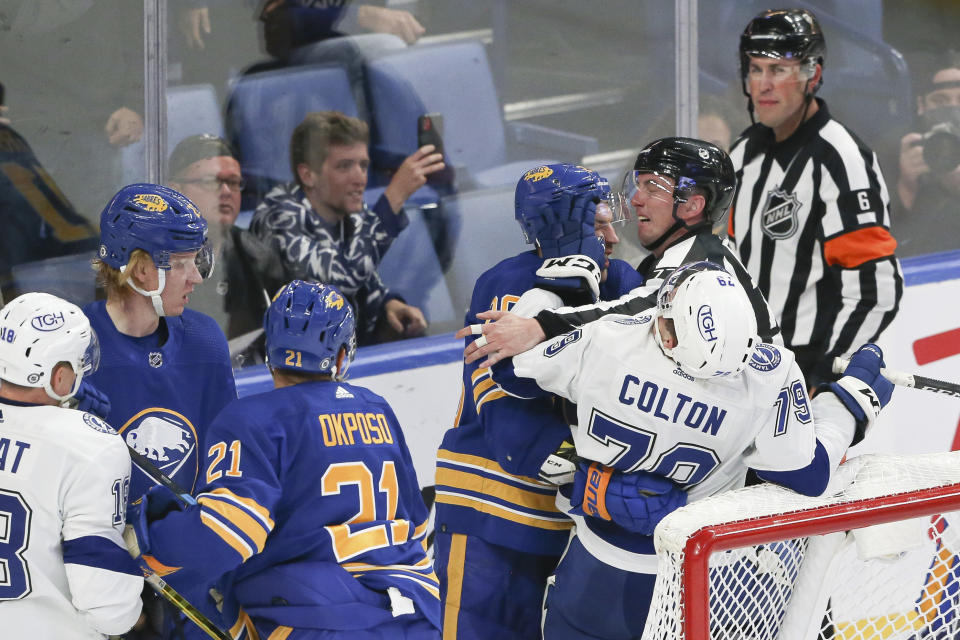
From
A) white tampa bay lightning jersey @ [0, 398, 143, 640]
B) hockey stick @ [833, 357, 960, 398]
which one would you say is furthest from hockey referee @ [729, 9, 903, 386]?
white tampa bay lightning jersey @ [0, 398, 143, 640]

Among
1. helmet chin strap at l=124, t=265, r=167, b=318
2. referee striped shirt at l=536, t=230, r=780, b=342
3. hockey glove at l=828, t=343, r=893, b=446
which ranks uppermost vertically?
helmet chin strap at l=124, t=265, r=167, b=318

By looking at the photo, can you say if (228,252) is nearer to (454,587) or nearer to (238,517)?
(454,587)

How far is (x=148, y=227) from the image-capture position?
2418mm

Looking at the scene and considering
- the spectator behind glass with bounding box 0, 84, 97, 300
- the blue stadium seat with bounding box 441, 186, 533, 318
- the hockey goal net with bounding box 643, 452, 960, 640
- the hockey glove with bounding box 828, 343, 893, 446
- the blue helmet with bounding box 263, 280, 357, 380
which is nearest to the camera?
the hockey goal net with bounding box 643, 452, 960, 640

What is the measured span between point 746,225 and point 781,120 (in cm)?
30

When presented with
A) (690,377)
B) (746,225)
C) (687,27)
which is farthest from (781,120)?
(690,377)

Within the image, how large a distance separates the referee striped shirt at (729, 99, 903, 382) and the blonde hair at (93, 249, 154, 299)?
5.78ft

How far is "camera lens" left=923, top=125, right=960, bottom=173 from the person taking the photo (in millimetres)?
4945

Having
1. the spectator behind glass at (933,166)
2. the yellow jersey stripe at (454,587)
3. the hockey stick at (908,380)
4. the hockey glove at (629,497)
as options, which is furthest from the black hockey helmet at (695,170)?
the spectator behind glass at (933,166)

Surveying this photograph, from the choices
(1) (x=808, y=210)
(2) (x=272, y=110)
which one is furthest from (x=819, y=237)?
(2) (x=272, y=110)

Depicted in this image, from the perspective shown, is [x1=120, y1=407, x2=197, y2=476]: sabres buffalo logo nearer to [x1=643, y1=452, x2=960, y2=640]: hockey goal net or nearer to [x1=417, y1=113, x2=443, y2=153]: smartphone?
[x1=643, y1=452, x2=960, y2=640]: hockey goal net

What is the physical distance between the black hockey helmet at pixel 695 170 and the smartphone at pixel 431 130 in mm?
1372

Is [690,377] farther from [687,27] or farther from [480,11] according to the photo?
→ [687,27]

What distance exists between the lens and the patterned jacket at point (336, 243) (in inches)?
145
